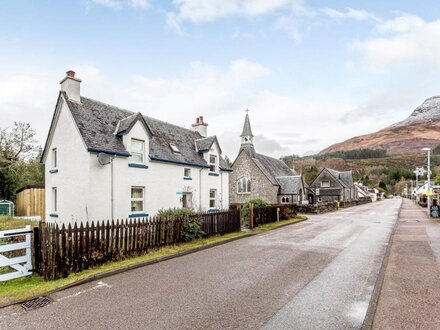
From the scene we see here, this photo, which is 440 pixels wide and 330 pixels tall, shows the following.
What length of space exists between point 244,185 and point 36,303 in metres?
35.3

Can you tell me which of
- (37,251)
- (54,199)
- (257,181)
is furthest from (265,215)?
(257,181)

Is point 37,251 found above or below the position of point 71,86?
below

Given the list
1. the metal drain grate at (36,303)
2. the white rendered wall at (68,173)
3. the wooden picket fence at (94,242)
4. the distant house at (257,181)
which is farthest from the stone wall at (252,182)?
the metal drain grate at (36,303)

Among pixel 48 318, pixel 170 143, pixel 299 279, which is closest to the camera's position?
pixel 48 318

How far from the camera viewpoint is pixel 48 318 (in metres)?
5.38

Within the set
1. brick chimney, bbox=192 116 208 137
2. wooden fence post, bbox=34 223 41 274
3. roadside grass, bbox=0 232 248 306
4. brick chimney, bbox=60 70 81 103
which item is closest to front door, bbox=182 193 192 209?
brick chimney, bbox=192 116 208 137

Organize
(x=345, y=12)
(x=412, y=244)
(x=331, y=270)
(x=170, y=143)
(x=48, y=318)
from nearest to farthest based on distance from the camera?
(x=48, y=318) < (x=331, y=270) < (x=412, y=244) < (x=345, y=12) < (x=170, y=143)

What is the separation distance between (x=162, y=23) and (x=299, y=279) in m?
14.8

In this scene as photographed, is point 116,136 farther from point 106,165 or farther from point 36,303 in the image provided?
point 36,303

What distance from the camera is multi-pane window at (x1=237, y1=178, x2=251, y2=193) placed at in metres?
40.1

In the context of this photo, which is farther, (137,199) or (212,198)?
(212,198)

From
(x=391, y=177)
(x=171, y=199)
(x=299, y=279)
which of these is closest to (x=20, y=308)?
(x=299, y=279)

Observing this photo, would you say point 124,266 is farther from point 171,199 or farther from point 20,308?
point 171,199

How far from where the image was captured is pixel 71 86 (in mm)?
16016
